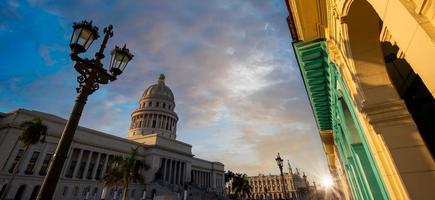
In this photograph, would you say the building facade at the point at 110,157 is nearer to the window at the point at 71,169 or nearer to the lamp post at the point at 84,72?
the window at the point at 71,169

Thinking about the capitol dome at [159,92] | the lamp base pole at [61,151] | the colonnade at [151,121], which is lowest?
the lamp base pole at [61,151]

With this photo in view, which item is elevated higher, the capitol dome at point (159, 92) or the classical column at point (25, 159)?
the capitol dome at point (159, 92)

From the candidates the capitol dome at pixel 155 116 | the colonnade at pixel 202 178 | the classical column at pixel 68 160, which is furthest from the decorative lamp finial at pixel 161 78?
the classical column at pixel 68 160

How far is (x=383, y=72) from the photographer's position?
4039 mm

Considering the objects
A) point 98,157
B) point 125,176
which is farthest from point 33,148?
point 125,176

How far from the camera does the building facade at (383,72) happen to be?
218 cm

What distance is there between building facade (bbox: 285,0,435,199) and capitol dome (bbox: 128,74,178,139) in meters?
61.5

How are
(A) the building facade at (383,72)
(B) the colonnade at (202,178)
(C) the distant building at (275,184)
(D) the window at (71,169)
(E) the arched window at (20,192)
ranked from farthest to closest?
(C) the distant building at (275,184)
(B) the colonnade at (202,178)
(D) the window at (71,169)
(E) the arched window at (20,192)
(A) the building facade at (383,72)

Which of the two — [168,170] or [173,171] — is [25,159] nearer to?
[168,170]

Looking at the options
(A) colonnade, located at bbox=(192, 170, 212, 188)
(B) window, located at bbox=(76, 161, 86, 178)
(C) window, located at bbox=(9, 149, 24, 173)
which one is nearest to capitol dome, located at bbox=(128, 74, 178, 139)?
(A) colonnade, located at bbox=(192, 170, 212, 188)

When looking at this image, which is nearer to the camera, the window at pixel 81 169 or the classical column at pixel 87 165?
the window at pixel 81 169

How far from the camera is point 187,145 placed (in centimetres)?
6003

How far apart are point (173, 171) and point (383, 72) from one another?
179ft

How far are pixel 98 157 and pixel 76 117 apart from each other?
42579 millimetres
